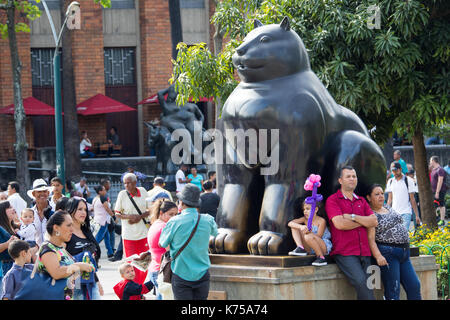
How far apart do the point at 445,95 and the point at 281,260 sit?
567 centimetres

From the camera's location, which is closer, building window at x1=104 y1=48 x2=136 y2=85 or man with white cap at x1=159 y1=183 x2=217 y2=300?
man with white cap at x1=159 y1=183 x2=217 y2=300

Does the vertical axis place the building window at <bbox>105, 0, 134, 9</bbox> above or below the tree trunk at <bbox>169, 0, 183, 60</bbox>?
above

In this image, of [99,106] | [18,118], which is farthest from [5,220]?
[99,106]

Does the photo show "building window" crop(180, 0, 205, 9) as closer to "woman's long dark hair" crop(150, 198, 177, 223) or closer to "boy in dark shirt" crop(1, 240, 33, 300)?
"woman's long dark hair" crop(150, 198, 177, 223)

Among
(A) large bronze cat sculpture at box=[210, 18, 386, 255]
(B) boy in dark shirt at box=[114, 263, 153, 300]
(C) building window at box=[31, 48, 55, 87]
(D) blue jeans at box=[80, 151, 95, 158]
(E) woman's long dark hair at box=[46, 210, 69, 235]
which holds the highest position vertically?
(C) building window at box=[31, 48, 55, 87]

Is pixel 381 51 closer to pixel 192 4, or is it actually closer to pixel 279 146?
pixel 279 146

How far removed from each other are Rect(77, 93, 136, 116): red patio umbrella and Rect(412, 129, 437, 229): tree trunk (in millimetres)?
15747

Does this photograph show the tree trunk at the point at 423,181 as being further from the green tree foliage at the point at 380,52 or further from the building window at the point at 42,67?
the building window at the point at 42,67

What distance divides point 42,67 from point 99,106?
10.2ft

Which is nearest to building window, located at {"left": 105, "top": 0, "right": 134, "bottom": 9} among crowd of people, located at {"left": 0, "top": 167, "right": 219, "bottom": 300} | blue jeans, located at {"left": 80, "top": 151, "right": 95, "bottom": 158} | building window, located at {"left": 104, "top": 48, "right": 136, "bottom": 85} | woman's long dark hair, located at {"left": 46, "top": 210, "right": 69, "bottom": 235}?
building window, located at {"left": 104, "top": 48, "right": 136, "bottom": 85}

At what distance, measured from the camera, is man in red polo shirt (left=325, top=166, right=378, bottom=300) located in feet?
22.2

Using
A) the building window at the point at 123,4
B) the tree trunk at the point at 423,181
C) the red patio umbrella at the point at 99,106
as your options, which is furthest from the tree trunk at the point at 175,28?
the tree trunk at the point at 423,181
